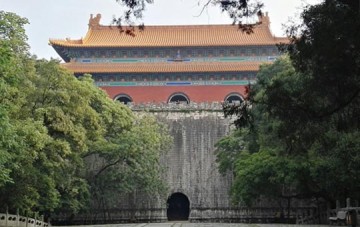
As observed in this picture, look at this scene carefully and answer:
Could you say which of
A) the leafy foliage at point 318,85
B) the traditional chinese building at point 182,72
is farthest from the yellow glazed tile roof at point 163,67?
the leafy foliage at point 318,85

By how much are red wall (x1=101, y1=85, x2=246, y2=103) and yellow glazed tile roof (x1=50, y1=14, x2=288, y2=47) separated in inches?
108

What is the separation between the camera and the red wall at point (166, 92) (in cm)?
3459

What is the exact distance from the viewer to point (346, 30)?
312 inches

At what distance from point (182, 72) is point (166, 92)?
170 centimetres

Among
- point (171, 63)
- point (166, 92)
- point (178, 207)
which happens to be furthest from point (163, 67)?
point (178, 207)

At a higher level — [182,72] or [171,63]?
[171,63]

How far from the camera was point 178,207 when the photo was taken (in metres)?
32.5

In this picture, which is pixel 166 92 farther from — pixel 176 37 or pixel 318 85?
pixel 318 85

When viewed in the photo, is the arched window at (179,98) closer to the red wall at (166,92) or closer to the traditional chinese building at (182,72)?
the traditional chinese building at (182,72)

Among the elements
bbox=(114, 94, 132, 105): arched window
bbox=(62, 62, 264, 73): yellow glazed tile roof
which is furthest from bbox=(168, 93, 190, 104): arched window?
bbox=(114, 94, 132, 105): arched window

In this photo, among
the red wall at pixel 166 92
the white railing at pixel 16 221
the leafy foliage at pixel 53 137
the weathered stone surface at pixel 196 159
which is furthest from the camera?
the red wall at pixel 166 92

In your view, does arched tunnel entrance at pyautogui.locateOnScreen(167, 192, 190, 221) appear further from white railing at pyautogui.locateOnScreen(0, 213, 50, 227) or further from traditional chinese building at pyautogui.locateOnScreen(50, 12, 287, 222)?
white railing at pyautogui.locateOnScreen(0, 213, 50, 227)

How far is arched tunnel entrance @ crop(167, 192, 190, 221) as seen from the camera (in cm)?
3216

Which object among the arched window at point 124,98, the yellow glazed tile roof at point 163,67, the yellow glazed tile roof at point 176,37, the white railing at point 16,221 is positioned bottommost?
the white railing at point 16,221
